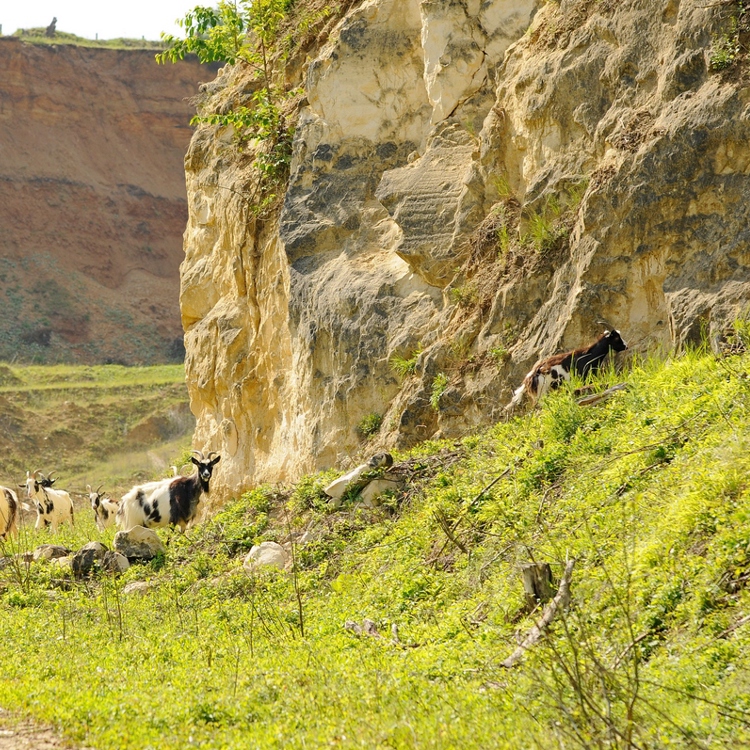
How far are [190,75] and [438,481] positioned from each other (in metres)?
59.0

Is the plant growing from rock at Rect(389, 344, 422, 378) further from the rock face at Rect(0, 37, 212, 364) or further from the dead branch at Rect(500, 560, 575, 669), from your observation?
the rock face at Rect(0, 37, 212, 364)

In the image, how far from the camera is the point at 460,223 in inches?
532

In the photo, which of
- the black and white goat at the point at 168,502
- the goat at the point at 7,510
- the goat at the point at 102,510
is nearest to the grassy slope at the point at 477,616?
the black and white goat at the point at 168,502

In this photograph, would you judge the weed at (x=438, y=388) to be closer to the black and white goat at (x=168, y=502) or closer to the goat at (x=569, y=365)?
the goat at (x=569, y=365)

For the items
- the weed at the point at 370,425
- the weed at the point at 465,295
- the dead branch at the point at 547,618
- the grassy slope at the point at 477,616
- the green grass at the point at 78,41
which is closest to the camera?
the grassy slope at the point at 477,616

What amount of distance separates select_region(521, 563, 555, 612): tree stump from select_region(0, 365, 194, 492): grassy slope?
23965 mm

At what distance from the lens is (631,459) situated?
7863 mm

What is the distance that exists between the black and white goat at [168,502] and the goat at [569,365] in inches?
230

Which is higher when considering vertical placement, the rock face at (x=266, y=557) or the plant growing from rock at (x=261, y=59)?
the plant growing from rock at (x=261, y=59)

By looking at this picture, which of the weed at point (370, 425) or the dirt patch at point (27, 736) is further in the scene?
the weed at point (370, 425)

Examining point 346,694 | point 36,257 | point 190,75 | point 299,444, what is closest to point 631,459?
point 346,694

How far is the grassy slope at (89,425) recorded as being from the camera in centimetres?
3278

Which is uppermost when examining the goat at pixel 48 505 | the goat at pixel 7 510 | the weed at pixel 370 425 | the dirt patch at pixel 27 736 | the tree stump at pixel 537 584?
the tree stump at pixel 537 584

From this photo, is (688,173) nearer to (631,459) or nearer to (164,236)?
(631,459)
